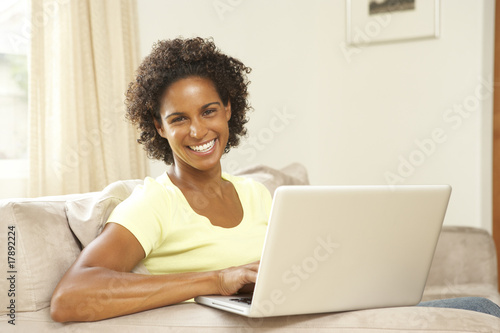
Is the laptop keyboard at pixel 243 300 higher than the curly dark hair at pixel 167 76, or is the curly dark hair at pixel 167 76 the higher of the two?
the curly dark hair at pixel 167 76

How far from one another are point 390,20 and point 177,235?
2416mm

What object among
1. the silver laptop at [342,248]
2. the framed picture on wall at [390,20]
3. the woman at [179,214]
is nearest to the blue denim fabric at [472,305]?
the woman at [179,214]

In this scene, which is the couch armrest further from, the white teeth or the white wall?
the white wall

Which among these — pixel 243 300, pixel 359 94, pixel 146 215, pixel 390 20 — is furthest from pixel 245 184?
pixel 390 20

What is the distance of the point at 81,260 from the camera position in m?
1.12

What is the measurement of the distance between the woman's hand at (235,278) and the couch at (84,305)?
0.16 feet

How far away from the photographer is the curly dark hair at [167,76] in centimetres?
138

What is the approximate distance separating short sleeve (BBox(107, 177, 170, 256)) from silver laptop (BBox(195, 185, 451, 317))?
0.54 ft

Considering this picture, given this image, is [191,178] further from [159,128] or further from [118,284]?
[118,284]

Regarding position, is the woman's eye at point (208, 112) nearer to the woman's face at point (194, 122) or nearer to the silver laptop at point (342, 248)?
the woman's face at point (194, 122)

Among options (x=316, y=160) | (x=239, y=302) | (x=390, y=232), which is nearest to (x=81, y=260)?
(x=239, y=302)

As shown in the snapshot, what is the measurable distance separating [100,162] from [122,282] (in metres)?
1.41

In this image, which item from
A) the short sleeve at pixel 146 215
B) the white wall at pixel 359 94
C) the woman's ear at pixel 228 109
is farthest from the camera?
the white wall at pixel 359 94

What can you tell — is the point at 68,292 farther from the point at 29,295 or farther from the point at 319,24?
the point at 319,24
